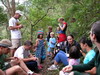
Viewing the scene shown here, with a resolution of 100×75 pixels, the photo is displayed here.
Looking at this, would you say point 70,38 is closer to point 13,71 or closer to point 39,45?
point 39,45

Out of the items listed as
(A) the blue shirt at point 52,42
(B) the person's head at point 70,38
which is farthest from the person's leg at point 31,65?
(A) the blue shirt at point 52,42

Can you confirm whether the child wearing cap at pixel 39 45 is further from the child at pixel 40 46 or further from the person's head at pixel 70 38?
the person's head at pixel 70 38

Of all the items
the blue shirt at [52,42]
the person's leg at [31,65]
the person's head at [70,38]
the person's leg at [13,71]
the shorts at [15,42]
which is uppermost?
the person's head at [70,38]

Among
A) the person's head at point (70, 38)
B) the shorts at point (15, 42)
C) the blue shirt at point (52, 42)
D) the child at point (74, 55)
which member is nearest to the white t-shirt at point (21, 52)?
the shorts at point (15, 42)

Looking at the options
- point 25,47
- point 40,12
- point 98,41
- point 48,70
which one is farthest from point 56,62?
point 40,12

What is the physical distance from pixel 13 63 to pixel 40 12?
5.72m

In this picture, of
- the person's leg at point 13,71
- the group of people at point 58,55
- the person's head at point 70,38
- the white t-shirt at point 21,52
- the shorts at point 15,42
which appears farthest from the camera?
the shorts at point 15,42

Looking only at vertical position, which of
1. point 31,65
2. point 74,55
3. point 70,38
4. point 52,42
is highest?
point 70,38

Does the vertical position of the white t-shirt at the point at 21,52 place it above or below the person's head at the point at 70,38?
below

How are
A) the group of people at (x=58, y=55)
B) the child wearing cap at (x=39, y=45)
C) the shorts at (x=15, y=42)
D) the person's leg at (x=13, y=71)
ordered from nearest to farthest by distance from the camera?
the group of people at (x=58, y=55)
the person's leg at (x=13, y=71)
the shorts at (x=15, y=42)
the child wearing cap at (x=39, y=45)

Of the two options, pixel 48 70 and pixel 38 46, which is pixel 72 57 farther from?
pixel 38 46

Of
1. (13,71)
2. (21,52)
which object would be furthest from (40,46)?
(13,71)

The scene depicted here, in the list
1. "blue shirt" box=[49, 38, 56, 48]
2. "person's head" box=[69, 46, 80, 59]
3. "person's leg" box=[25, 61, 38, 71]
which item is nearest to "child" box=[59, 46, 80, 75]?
"person's head" box=[69, 46, 80, 59]

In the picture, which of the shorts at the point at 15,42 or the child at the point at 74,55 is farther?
the shorts at the point at 15,42
